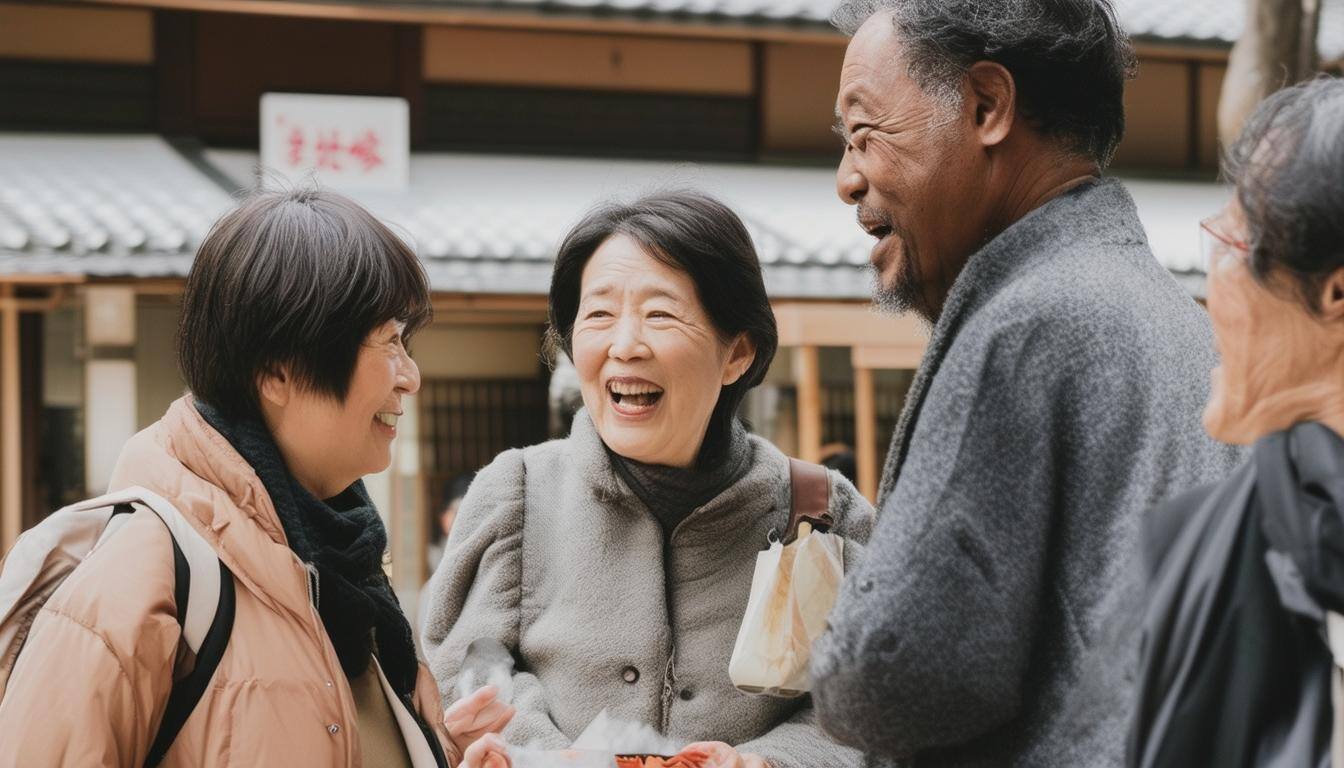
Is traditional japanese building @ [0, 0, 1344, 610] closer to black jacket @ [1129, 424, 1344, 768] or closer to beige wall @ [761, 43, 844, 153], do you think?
beige wall @ [761, 43, 844, 153]

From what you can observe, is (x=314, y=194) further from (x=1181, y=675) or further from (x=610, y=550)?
(x=1181, y=675)

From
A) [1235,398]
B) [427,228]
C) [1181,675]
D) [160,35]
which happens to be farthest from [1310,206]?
[160,35]

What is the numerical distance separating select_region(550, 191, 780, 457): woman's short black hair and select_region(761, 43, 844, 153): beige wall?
8.28 metres

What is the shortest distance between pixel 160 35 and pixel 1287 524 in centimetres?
1019

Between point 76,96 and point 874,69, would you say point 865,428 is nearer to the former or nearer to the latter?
point 874,69

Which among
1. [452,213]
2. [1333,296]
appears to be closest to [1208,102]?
[452,213]

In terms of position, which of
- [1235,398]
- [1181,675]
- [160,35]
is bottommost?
[1181,675]

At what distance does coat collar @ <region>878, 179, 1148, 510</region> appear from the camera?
2.08 meters

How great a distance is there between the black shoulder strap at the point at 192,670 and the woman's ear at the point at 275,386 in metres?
0.39

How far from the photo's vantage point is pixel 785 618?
2662 mm

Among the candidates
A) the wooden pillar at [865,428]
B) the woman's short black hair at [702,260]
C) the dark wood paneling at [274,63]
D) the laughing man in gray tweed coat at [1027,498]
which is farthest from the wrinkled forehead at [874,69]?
the dark wood paneling at [274,63]

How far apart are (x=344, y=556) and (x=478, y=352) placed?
8.07 meters

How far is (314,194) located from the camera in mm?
2592

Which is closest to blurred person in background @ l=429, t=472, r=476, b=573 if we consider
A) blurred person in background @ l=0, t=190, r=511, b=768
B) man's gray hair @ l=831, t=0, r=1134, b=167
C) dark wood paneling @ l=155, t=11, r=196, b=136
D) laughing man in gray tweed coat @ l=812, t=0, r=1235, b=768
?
dark wood paneling @ l=155, t=11, r=196, b=136
